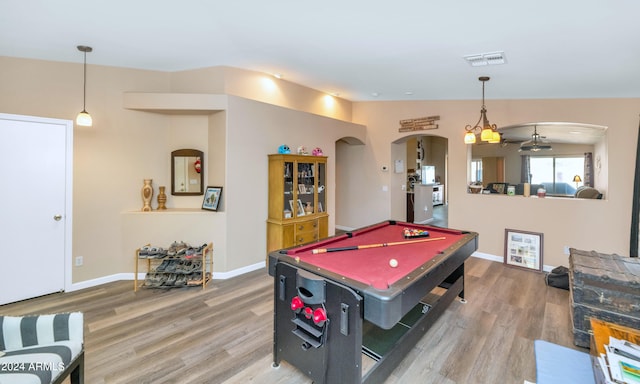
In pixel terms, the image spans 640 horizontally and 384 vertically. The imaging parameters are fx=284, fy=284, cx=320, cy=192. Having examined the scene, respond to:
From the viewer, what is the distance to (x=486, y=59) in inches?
122

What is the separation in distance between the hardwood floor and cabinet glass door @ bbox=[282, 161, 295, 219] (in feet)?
3.53

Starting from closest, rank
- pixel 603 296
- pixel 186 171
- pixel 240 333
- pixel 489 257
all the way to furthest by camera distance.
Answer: pixel 603 296 < pixel 240 333 < pixel 186 171 < pixel 489 257

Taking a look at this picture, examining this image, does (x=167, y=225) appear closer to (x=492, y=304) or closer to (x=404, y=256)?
(x=404, y=256)

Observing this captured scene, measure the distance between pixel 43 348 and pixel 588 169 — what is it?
7.05m

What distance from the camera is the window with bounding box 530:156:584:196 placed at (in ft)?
16.9

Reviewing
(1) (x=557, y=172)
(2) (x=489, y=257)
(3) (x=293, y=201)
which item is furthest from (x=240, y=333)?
(1) (x=557, y=172)

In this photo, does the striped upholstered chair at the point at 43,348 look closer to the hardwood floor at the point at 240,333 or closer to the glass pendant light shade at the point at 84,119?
the hardwood floor at the point at 240,333

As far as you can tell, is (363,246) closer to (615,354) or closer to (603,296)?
(615,354)

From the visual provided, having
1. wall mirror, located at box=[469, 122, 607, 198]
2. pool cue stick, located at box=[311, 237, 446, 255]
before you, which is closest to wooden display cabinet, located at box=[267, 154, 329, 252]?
pool cue stick, located at box=[311, 237, 446, 255]

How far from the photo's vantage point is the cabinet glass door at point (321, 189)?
193 inches

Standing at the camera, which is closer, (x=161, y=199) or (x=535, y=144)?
(x=161, y=199)

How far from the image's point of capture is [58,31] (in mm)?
2758

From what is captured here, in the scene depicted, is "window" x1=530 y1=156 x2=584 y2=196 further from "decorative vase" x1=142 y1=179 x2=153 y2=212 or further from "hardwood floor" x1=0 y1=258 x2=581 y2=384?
"decorative vase" x1=142 y1=179 x2=153 y2=212

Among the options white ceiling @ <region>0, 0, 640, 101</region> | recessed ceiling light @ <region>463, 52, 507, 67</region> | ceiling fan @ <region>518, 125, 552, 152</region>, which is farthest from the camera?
ceiling fan @ <region>518, 125, 552, 152</region>
